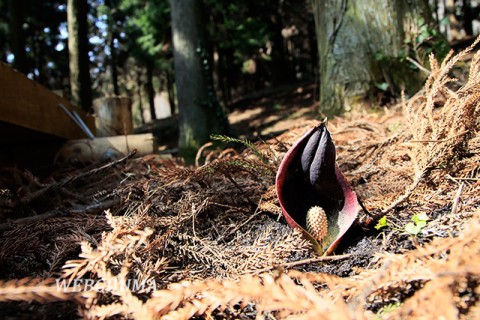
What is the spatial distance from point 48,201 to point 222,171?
2.85ft

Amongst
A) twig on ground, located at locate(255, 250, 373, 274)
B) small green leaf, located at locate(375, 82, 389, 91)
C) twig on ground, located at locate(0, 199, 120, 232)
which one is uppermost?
small green leaf, located at locate(375, 82, 389, 91)

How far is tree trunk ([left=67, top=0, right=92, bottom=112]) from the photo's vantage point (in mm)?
6949

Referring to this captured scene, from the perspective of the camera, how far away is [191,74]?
253 inches

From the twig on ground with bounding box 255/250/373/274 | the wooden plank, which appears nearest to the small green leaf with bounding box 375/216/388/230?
the twig on ground with bounding box 255/250/373/274

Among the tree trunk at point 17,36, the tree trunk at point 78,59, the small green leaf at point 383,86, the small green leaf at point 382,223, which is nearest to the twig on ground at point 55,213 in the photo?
the small green leaf at point 382,223

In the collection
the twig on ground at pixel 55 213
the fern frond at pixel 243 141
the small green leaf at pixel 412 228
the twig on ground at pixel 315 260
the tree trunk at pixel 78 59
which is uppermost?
the tree trunk at pixel 78 59

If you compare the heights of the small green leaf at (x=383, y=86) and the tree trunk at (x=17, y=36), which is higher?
the tree trunk at (x=17, y=36)

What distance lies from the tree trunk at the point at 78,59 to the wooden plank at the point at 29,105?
4.73 meters

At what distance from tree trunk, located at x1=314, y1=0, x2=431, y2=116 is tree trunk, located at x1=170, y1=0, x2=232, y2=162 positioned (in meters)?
3.74

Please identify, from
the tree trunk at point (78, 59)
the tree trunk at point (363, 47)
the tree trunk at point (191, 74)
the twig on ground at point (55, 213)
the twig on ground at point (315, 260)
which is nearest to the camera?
the twig on ground at point (315, 260)

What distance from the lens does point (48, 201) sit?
5.16ft

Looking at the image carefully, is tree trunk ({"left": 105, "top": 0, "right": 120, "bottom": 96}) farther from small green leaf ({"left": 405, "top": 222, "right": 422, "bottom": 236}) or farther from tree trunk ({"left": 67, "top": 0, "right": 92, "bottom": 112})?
small green leaf ({"left": 405, "top": 222, "right": 422, "bottom": 236})

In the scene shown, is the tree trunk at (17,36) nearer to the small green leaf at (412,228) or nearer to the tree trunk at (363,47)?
the tree trunk at (363,47)

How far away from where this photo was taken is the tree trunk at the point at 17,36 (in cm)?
796
